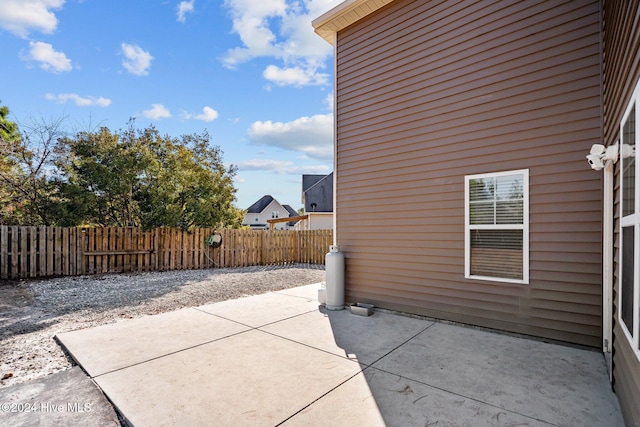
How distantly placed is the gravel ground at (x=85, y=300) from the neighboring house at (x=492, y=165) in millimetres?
3037

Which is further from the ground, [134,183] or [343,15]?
[343,15]

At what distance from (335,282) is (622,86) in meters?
3.96

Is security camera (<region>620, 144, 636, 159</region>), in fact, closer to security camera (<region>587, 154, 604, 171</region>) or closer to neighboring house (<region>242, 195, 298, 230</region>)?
security camera (<region>587, 154, 604, 171</region>)

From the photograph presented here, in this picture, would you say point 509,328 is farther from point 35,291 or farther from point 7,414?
point 35,291

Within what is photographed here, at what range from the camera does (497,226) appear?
378cm

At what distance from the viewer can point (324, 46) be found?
639 cm

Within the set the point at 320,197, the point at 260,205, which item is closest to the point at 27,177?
the point at 320,197

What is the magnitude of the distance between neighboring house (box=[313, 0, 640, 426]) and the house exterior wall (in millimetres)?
15

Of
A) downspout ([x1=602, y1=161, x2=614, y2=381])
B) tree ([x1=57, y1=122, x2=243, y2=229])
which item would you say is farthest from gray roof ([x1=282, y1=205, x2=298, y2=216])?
downspout ([x1=602, y1=161, x2=614, y2=381])

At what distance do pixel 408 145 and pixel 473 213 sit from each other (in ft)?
4.39

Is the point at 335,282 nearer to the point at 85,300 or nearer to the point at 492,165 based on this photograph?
the point at 492,165

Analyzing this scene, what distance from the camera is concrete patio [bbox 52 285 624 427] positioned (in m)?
2.10

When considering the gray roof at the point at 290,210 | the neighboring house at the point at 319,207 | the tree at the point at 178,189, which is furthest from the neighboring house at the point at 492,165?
the gray roof at the point at 290,210

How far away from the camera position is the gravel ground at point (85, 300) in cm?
313
